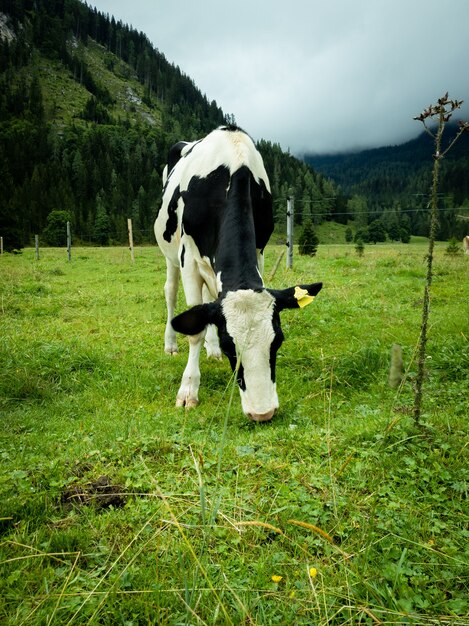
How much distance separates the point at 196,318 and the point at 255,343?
678mm

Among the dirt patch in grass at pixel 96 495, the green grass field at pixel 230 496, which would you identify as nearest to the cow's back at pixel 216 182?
the green grass field at pixel 230 496

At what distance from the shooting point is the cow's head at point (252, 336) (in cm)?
372

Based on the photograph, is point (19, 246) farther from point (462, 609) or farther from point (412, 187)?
point (412, 187)

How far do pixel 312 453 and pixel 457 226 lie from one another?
117 meters

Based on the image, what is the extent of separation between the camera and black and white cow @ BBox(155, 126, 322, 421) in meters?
3.77

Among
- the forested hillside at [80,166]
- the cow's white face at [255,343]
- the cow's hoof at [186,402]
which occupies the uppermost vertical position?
the forested hillside at [80,166]

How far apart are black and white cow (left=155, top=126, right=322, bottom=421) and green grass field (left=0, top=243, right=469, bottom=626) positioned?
529mm

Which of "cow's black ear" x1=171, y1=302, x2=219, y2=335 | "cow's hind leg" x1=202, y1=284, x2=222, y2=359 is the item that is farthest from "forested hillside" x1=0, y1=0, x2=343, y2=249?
"cow's black ear" x1=171, y1=302, x2=219, y2=335

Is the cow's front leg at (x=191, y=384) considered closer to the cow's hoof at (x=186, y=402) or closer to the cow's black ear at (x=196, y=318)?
the cow's hoof at (x=186, y=402)

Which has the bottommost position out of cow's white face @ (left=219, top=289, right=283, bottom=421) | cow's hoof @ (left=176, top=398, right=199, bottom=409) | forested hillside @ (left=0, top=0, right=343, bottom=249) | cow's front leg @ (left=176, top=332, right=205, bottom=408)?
cow's hoof @ (left=176, top=398, right=199, bottom=409)

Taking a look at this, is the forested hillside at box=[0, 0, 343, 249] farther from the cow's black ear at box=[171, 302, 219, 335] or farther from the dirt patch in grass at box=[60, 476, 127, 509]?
the dirt patch in grass at box=[60, 476, 127, 509]

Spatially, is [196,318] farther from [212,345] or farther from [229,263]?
[212,345]

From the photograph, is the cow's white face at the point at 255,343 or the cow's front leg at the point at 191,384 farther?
the cow's front leg at the point at 191,384

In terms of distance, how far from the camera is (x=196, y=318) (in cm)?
403
